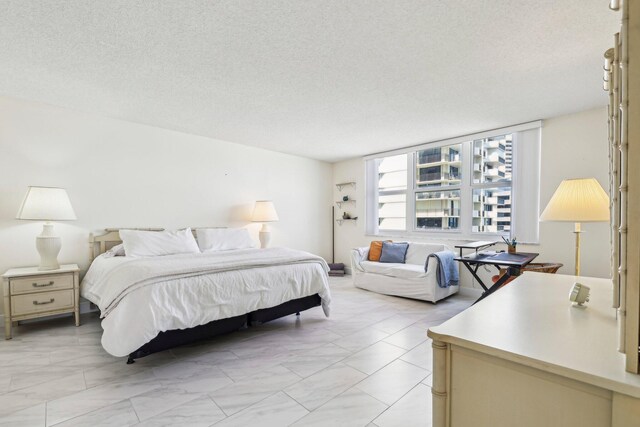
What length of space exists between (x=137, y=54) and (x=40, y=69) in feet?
3.13

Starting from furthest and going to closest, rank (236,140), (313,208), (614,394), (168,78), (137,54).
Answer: (313,208), (236,140), (168,78), (137,54), (614,394)

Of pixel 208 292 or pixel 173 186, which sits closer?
pixel 208 292

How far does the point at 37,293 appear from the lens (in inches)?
111

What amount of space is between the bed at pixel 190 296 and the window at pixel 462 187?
8.35 ft

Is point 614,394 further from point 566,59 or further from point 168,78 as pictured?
point 168,78

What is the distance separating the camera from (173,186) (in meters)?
4.14

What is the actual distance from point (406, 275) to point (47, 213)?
4041 millimetres

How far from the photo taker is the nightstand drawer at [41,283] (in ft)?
8.98

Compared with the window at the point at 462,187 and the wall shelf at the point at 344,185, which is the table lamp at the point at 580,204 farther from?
the wall shelf at the point at 344,185

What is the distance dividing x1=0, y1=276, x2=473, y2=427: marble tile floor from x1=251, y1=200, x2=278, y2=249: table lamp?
188cm

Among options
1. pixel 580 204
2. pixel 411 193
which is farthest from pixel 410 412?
pixel 411 193

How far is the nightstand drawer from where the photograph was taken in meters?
2.74

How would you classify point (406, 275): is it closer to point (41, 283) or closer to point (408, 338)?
point (408, 338)

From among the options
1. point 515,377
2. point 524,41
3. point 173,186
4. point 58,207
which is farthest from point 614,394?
point 173,186
